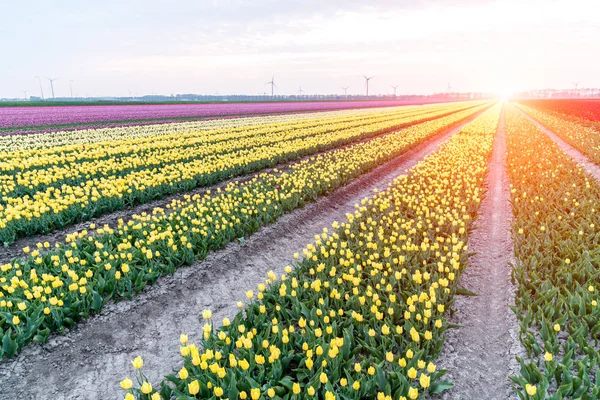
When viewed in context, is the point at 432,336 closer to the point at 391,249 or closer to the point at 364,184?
the point at 391,249

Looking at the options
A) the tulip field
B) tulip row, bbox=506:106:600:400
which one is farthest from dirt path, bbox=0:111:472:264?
tulip row, bbox=506:106:600:400

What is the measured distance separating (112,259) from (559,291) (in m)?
7.07

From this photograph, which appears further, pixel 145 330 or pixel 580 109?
pixel 580 109

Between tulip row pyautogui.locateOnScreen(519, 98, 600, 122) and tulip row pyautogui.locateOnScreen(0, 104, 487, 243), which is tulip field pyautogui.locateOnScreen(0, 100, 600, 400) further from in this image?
tulip row pyautogui.locateOnScreen(519, 98, 600, 122)

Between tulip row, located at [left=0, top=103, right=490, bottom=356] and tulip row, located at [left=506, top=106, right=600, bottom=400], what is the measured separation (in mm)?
5460

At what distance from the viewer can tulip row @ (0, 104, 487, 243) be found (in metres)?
8.83

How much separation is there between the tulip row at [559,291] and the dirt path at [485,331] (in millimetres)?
246

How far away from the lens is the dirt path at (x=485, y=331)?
4.67 m

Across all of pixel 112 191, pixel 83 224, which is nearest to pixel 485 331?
pixel 83 224

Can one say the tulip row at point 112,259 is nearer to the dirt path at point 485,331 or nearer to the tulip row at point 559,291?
the dirt path at point 485,331

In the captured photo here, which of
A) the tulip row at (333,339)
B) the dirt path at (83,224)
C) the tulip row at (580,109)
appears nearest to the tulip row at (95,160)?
the dirt path at (83,224)

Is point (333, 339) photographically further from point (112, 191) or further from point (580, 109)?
point (580, 109)

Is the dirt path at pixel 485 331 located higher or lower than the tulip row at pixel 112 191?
lower

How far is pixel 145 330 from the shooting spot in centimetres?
591
